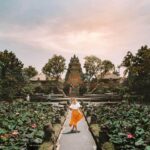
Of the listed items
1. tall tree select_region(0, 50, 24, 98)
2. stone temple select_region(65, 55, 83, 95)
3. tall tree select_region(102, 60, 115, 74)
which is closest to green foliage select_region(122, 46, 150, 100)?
tall tree select_region(0, 50, 24, 98)

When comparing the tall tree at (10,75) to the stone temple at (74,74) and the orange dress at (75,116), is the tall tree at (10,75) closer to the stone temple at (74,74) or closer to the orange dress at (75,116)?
the stone temple at (74,74)

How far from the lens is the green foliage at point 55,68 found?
3162 inches

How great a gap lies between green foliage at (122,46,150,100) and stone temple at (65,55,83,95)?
68.5ft

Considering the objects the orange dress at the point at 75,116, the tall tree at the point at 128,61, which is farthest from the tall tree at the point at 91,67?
the orange dress at the point at 75,116

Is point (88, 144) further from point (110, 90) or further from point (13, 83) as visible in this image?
point (110, 90)

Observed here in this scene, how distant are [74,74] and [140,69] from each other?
26962mm

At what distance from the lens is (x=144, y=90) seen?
47844mm

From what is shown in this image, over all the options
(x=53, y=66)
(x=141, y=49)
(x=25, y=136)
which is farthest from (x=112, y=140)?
(x=53, y=66)

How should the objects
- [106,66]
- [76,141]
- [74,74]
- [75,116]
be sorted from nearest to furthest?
[76,141] → [75,116] → [74,74] → [106,66]

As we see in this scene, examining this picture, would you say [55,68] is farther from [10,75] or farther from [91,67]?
[10,75]

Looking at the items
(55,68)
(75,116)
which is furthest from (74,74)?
(75,116)

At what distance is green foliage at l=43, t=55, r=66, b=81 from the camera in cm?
8031

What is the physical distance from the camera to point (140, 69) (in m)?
50.3

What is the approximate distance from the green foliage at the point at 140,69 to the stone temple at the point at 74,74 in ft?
68.5
